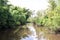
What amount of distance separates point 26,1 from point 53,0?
7.94ft

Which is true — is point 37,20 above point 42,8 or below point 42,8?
below

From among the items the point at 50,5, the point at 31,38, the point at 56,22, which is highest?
the point at 50,5

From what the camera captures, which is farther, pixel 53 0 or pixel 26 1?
pixel 26 1

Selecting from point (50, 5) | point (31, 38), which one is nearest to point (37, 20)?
point (50, 5)

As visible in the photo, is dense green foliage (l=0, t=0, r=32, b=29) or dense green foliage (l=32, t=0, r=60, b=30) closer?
dense green foliage (l=32, t=0, r=60, b=30)

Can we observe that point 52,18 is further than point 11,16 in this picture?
No

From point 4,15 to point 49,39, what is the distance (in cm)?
414

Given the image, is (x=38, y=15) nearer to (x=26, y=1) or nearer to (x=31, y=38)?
(x=26, y=1)

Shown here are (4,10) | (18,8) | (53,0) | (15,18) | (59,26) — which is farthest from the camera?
(18,8)

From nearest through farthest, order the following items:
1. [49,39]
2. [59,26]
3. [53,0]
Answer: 1. [49,39]
2. [59,26]
3. [53,0]

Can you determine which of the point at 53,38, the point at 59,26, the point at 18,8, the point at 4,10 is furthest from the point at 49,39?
the point at 18,8

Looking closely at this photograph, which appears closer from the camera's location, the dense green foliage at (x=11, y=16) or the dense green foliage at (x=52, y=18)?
the dense green foliage at (x=52, y=18)

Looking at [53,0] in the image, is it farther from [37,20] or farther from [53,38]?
[53,38]

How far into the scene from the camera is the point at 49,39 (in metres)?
8.88
